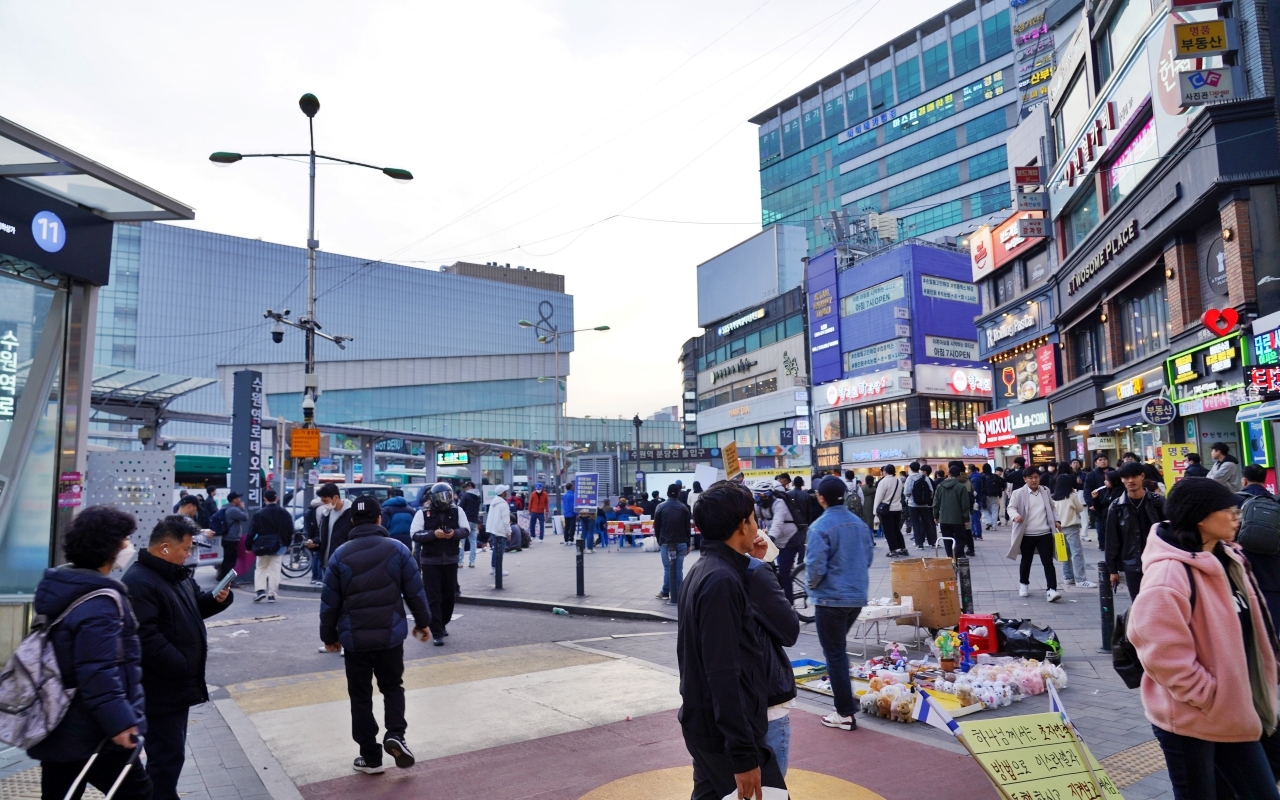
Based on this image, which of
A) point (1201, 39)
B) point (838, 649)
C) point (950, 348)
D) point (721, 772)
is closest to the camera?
point (721, 772)

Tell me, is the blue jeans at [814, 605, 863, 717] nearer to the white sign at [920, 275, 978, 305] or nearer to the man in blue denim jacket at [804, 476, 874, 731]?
the man in blue denim jacket at [804, 476, 874, 731]

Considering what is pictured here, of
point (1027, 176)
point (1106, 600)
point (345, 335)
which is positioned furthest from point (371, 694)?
point (345, 335)

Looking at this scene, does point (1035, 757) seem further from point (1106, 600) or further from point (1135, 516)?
point (1106, 600)

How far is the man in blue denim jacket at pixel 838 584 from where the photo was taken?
21.4 feet

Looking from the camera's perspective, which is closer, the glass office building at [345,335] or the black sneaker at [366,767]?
the black sneaker at [366,767]

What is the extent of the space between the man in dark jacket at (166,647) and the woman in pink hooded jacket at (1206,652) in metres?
4.46

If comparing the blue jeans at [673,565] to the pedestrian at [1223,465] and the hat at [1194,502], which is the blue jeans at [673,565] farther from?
the hat at [1194,502]

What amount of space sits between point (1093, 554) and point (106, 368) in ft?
67.4

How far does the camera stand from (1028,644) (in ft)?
27.2

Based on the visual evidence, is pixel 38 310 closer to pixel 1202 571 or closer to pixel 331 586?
pixel 331 586

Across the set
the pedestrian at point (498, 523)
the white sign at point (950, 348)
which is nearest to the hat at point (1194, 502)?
the pedestrian at point (498, 523)

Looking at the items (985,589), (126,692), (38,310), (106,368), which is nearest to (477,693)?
(126,692)

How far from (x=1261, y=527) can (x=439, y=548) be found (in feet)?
28.2

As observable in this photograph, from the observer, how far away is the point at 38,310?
8.26 meters
